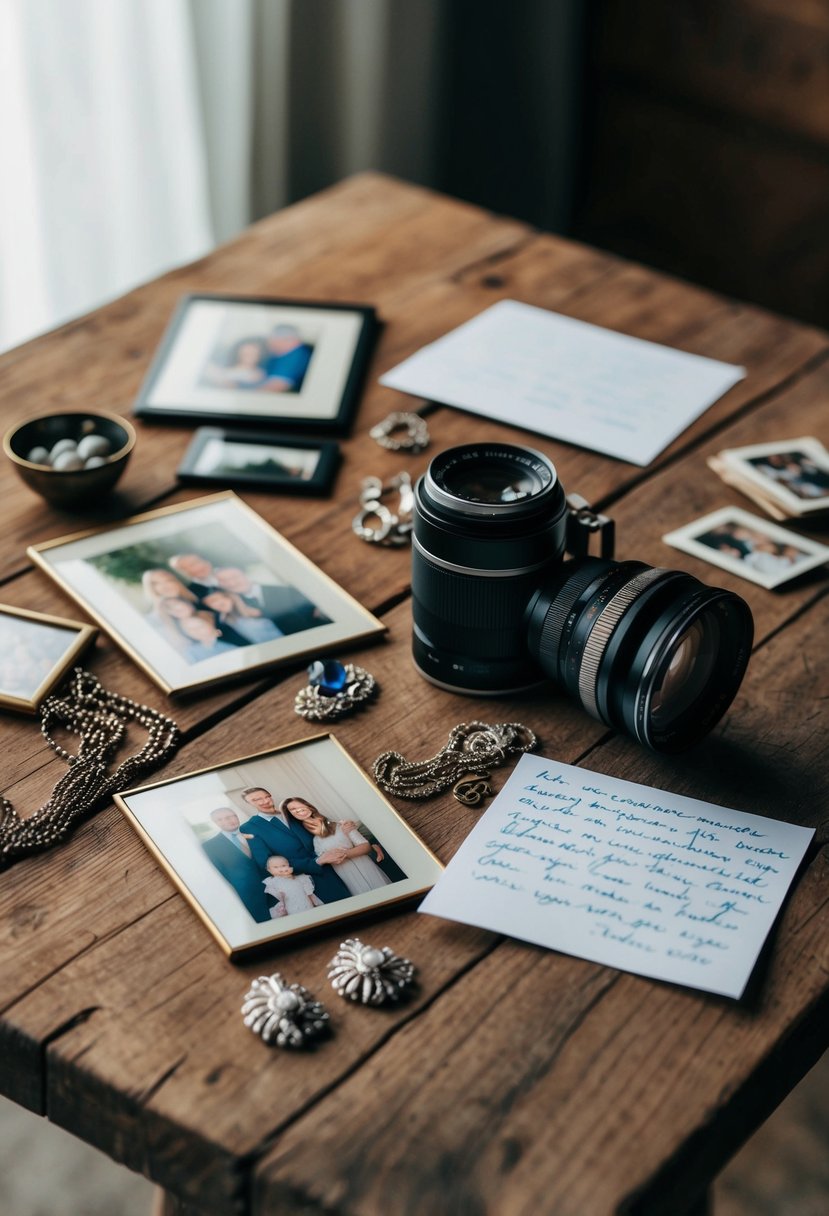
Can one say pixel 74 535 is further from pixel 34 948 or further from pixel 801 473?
pixel 801 473

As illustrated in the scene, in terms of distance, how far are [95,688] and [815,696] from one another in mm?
576

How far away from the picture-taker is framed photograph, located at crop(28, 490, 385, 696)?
1.08 meters

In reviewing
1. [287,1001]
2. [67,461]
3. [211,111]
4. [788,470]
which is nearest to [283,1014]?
[287,1001]

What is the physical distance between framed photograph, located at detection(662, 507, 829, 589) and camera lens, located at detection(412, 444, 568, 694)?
25 centimetres

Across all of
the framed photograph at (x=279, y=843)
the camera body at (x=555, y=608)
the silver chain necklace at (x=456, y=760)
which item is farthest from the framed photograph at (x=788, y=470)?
the framed photograph at (x=279, y=843)

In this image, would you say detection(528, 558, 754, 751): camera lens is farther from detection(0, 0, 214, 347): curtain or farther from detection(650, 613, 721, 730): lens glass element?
detection(0, 0, 214, 347): curtain

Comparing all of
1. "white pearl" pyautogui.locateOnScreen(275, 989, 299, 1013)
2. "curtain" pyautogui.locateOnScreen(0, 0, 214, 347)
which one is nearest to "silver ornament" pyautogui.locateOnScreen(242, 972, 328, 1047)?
"white pearl" pyautogui.locateOnScreen(275, 989, 299, 1013)

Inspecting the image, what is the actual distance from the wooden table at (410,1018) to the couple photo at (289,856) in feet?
0.12

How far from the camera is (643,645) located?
93cm

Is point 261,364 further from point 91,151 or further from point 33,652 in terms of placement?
point 91,151

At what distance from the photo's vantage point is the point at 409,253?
1.69m

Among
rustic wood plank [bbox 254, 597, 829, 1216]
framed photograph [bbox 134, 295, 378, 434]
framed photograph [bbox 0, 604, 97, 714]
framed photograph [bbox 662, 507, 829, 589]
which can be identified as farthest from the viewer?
framed photograph [bbox 134, 295, 378, 434]

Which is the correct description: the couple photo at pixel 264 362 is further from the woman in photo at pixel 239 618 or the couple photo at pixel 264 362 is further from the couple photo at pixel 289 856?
the couple photo at pixel 289 856

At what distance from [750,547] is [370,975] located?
1.97 feet
